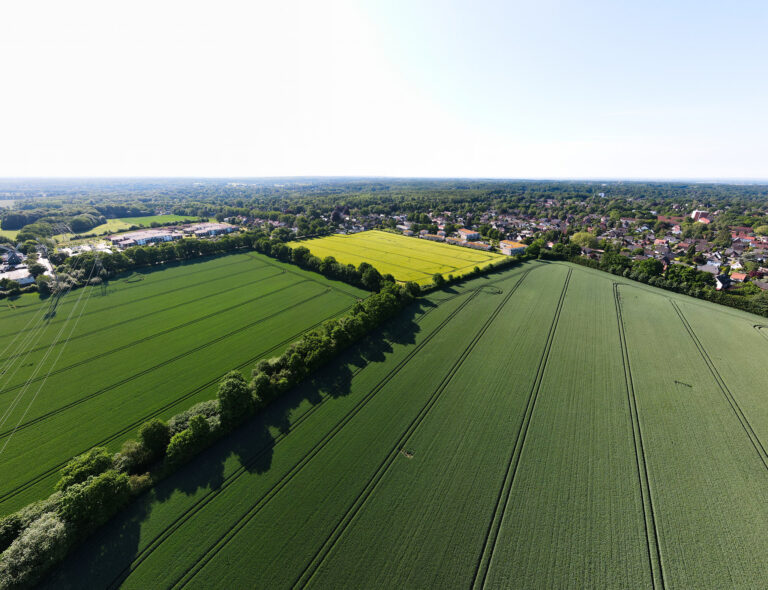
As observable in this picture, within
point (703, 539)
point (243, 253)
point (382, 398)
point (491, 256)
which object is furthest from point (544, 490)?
point (243, 253)

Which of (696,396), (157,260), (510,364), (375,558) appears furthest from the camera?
(157,260)

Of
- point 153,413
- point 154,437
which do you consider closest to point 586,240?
point 154,437

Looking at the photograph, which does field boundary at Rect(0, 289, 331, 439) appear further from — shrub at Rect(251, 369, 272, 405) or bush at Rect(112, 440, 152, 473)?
shrub at Rect(251, 369, 272, 405)

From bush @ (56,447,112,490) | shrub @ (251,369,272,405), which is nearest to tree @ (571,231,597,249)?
shrub @ (251,369,272,405)

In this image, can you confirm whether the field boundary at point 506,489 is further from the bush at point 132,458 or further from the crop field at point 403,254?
the crop field at point 403,254

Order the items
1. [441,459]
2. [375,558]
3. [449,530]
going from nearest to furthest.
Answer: [375,558], [449,530], [441,459]

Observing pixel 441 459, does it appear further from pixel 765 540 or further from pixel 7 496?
pixel 7 496

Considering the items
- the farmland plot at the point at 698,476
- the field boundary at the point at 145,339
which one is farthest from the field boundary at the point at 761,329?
the field boundary at the point at 145,339

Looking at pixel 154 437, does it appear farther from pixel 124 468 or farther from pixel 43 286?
pixel 43 286
